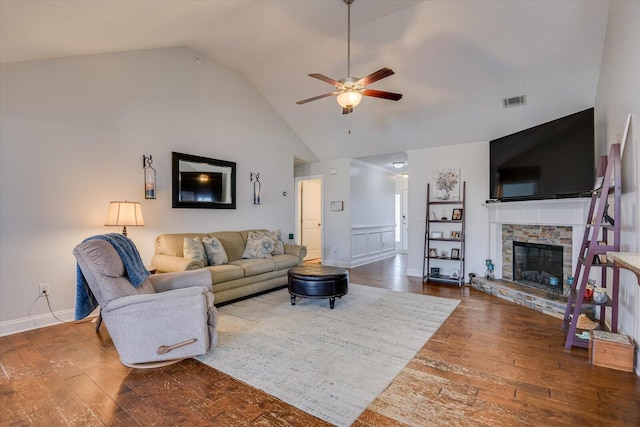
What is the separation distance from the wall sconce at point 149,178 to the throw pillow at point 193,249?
0.79 metres

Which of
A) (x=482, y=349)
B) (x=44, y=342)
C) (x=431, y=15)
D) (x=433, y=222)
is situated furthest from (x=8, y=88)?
(x=433, y=222)

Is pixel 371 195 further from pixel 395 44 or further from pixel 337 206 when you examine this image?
pixel 395 44

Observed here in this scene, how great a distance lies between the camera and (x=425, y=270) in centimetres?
589

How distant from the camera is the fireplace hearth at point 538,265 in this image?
4.17m

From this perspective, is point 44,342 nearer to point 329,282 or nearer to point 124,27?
point 329,282

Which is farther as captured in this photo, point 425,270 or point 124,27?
point 425,270

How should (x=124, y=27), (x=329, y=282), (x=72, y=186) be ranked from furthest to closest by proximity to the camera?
(x=329, y=282), (x=72, y=186), (x=124, y=27)

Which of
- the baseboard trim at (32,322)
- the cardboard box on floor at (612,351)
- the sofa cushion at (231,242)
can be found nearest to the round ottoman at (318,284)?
the sofa cushion at (231,242)

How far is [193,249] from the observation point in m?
3.96

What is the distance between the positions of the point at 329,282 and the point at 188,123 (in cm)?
323

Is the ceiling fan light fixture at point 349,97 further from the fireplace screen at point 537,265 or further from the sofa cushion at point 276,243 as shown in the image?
the fireplace screen at point 537,265

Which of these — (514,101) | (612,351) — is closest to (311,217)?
(514,101)

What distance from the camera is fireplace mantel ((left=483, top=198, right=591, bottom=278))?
12.1 ft

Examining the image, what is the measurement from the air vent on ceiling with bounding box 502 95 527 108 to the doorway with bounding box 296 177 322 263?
14.9 ft
